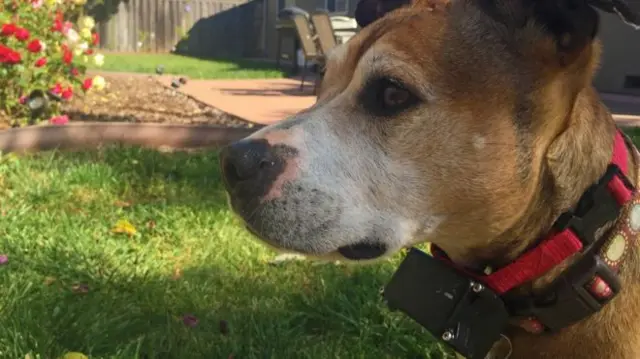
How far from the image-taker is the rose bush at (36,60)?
5988mm

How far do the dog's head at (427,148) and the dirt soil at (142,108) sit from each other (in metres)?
5.10

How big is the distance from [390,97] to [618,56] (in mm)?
11775

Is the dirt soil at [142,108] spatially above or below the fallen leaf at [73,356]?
below

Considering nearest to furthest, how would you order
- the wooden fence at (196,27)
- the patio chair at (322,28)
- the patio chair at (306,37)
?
1. the patio chair at (322,28)
2. the patio chair at (306,37)
3. the wooden fence at (196,27)

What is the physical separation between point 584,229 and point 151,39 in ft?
82.5

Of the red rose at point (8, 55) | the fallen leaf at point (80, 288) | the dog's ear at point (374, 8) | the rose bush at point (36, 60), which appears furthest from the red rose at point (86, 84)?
the dog's ear at point (374, 8)

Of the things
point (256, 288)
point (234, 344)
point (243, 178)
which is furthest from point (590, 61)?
point (256, 288)

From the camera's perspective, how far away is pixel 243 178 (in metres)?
2.05

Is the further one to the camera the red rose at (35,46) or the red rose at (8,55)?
the red rose at (35,46)

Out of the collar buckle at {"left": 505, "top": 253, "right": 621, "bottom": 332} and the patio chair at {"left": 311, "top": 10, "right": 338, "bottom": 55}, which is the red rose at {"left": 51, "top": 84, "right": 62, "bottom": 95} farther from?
the patio chair at {"left": 311, "top": 10, "right": 338, "bottom": 55}

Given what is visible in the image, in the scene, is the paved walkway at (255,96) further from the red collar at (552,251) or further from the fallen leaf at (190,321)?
the red collar at (552,251)

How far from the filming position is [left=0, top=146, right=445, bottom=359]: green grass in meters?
2.73

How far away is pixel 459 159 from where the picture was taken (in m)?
2.11

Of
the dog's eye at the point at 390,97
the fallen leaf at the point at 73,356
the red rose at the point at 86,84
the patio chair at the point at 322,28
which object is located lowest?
the fallen leaf at the point at 73,356
